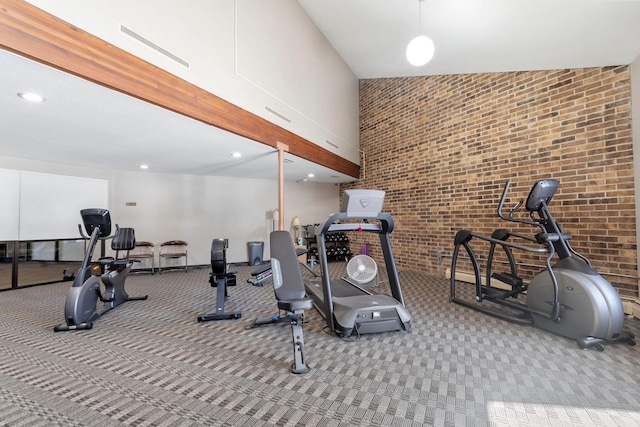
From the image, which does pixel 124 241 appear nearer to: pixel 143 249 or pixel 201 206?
pixel 143 249

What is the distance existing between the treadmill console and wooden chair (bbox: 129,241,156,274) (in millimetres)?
5460

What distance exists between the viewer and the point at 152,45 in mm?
2754

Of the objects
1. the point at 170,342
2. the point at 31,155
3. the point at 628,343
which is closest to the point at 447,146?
the point at 628,343

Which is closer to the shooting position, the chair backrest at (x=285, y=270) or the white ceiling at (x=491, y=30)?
the chair backrest at (x=285, y=270)

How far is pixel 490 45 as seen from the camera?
157 inches

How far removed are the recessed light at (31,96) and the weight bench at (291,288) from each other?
8.79ft

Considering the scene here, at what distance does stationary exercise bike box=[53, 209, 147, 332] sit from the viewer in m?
2.98

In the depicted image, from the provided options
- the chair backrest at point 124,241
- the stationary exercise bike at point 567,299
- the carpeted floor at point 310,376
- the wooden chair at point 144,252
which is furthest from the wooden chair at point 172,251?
the stationary exercise bike at point 567,299

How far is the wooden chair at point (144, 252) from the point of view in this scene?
6.12 meters

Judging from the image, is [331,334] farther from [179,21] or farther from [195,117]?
[179,21]

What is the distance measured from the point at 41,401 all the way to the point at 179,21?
11.7ft

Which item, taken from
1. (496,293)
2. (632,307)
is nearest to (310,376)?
(496,293)

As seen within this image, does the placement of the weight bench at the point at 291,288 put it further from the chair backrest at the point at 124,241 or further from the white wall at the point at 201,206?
the white wall at the point at 201,206

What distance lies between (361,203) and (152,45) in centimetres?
267
